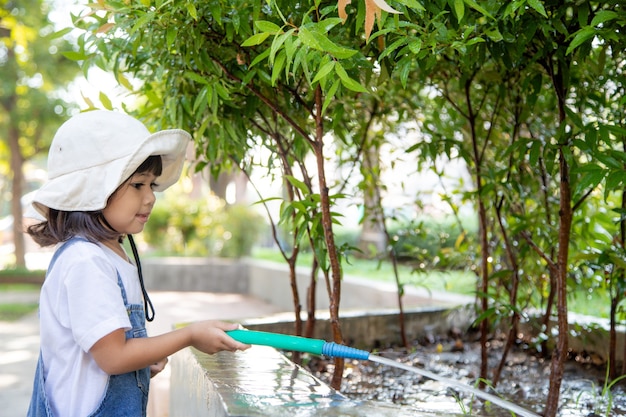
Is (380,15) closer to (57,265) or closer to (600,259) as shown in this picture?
(57,265)

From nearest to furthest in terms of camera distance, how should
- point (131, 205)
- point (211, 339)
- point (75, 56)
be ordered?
point (211, 339) < point (131, 205) < point (75, 56)

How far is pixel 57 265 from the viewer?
5.40 ft

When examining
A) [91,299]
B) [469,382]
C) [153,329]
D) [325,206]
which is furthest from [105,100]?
[153,329]

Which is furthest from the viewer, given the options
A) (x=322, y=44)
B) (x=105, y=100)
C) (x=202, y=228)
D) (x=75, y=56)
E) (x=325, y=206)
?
(x=202, y=228)

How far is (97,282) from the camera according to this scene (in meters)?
1.57

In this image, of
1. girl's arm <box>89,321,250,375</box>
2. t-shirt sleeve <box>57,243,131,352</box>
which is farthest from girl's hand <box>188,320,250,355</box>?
t-shirt sleeve <box>57,243,131,352</box>

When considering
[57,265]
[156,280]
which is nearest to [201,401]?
[57,265]

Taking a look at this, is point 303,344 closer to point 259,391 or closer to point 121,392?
point 259,391

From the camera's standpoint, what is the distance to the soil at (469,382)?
8.60 ft

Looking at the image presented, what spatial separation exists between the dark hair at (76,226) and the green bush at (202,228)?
10.0 m

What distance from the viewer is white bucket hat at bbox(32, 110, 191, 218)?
1.66 meters

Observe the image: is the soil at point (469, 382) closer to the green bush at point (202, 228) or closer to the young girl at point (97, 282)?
Result: the young girl at point (97, 282)

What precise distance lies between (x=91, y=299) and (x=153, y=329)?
120 inches

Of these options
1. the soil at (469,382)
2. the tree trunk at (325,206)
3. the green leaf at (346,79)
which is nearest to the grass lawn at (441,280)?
the soil at (469,382)
